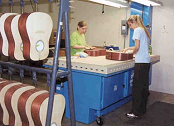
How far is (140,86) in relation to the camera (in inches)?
142

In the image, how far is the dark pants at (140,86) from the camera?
3.55 metres

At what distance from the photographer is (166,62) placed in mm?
5355

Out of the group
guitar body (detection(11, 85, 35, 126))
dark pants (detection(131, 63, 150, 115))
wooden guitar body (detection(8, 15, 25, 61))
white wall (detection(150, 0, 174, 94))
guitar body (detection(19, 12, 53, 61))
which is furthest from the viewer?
white wall (detection(150, 0, 174, 94))

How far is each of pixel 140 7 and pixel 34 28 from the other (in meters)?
3.64

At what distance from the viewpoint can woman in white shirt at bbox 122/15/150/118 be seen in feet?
11.4

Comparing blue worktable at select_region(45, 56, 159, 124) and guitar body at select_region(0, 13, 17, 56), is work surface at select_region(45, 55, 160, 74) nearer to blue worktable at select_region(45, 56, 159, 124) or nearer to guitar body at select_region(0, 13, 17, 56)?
blue worktable at select_region(45, 56, 159, 124)

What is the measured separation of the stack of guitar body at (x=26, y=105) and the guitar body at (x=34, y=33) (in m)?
0.39

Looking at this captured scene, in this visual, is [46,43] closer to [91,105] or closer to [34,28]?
[34,28]

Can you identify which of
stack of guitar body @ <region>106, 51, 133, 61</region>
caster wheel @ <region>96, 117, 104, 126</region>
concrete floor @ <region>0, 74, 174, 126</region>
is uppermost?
stack of guitar body @ <region>106, 51, 133, 61</region>

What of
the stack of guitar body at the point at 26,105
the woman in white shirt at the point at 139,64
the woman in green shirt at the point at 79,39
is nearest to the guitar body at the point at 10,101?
the stack of guitar body at the point at 26,105

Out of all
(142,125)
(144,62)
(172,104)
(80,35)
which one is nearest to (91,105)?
(142,125)

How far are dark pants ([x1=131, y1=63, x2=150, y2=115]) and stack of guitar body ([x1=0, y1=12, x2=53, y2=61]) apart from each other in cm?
182

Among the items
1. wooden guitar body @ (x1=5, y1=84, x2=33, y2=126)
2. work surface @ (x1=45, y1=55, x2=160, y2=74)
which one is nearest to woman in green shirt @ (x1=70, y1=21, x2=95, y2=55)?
work surface @ (x1=45, y1=55, x2=160, y2=74)

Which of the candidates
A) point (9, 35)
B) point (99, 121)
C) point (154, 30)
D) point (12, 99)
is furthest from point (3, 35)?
point (154, 30)
